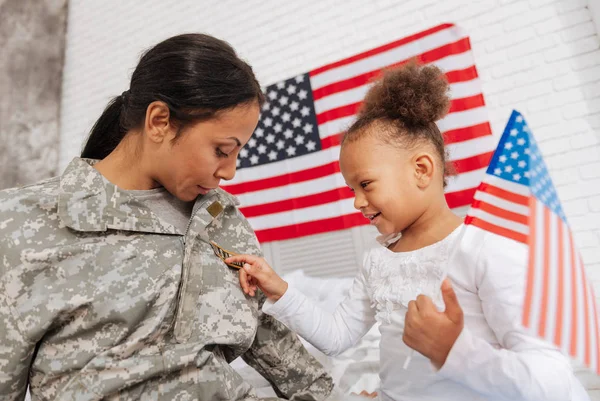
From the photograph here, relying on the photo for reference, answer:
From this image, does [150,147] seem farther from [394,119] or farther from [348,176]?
[394,119]

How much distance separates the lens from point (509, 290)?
897mm

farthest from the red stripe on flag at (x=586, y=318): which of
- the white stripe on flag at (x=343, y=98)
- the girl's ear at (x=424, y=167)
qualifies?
the white stripe on flag at (x=343, y=98)

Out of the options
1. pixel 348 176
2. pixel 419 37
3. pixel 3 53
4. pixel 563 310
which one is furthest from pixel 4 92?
pixel 563 310

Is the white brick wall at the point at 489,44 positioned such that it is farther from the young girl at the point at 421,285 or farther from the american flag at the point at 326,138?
the young girl at the point at 421,285

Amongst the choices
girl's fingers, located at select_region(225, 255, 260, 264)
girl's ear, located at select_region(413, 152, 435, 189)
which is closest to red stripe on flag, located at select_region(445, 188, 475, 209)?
girl's ear, located at select_region(413, 152, 435, 189)

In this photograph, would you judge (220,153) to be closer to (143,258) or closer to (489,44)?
(143,258)

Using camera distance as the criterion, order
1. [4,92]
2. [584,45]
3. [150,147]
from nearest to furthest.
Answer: [150,147]
[584,45]
[4,92]

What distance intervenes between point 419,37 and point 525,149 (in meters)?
1.72

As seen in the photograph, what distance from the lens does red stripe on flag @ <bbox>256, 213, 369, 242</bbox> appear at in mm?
2578

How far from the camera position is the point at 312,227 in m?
2.70

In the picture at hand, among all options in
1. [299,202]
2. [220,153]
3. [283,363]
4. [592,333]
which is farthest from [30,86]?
[592,333]

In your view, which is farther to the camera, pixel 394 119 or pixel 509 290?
pixel 394 119

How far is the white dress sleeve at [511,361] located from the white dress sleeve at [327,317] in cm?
40

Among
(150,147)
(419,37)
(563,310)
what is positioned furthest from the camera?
(419,37)
